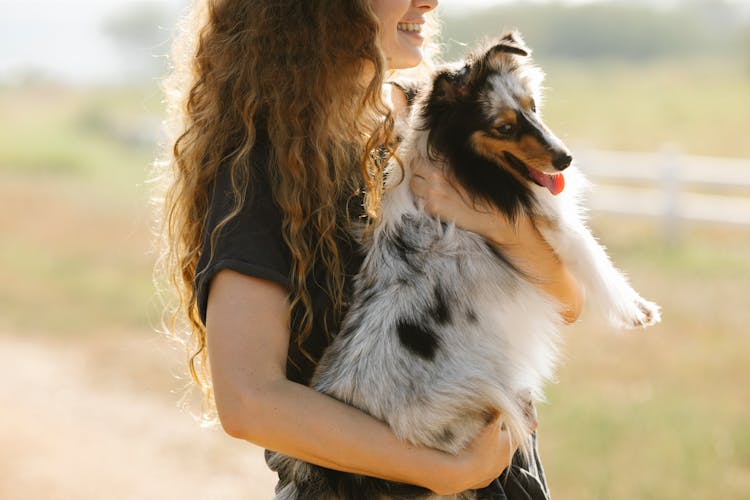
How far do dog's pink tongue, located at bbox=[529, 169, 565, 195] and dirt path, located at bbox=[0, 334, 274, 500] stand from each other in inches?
151

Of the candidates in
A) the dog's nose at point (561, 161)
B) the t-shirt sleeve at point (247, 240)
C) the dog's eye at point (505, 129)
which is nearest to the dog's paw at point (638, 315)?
the dog's nose at point (561, 161)

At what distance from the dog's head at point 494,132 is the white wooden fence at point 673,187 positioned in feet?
29.6

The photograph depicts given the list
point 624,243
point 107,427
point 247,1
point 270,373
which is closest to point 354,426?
point 270,373

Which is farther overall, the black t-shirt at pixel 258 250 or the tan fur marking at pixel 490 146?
the tan fur marking at pixel 490 146

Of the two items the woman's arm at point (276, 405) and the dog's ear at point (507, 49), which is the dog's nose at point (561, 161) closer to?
the dog's ear at point (507, 49)

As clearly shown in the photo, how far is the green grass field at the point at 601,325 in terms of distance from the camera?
5.96 meters

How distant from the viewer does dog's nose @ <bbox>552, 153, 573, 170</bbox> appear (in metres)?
2.55

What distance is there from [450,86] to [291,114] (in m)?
0.62

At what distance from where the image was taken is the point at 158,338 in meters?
9.04

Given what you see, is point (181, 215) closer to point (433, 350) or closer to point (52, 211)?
point (433, 350)

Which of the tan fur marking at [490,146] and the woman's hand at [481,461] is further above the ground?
the tan fur marking at [490,146]

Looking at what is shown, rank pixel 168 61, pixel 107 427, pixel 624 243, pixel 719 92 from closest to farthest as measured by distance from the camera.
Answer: pixel 168 61, pixel 107 427, pixel 624 243, pixel 719 92

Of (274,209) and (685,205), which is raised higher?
(274,209)

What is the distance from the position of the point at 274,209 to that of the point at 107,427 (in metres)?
5.52
